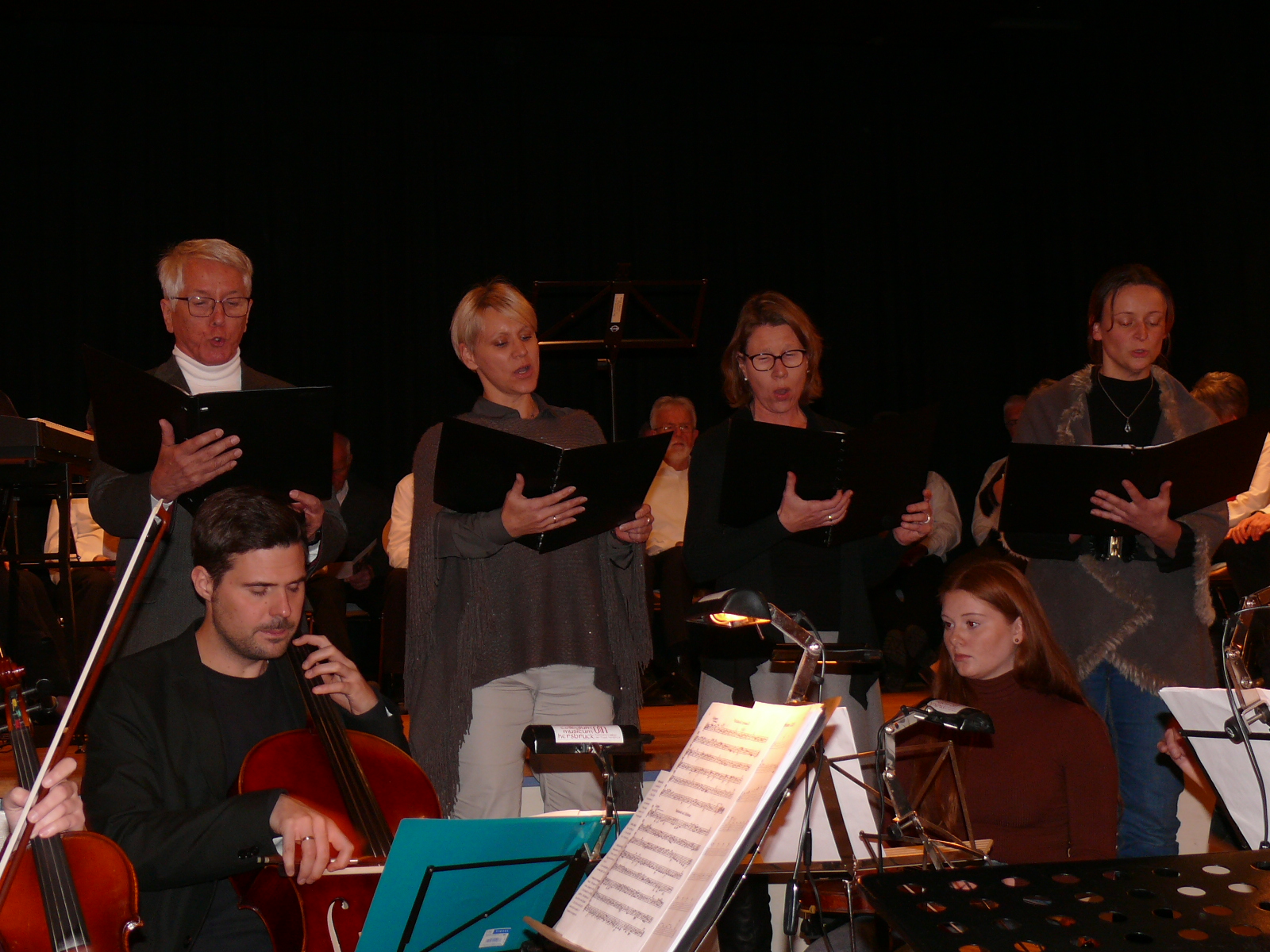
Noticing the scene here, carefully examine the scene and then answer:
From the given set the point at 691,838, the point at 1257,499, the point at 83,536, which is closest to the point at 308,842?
the point at 691,838

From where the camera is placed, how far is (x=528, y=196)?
6.47 metres

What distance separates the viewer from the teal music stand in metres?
1.29

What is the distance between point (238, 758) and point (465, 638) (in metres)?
0.57

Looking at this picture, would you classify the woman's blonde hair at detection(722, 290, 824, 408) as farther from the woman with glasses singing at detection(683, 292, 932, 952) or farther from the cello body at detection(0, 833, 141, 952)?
the cello body at detection(0, 833, 141, 952)

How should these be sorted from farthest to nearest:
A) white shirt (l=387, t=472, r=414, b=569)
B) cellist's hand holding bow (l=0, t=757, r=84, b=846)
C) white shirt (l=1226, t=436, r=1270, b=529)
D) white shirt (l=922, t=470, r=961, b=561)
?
1. white shirt (l=922, t=470, r=961, b=561)
2. white shirt (l=387, t=472, r=414, b=569)
3. white shirt (l=1226, t=436, r=1270, b=529)
4. cellist's hand holding bow (l=0, t=757, r=84, b=846)

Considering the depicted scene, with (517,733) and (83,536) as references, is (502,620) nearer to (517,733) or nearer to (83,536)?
(517,733)

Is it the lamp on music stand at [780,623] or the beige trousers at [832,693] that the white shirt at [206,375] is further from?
the lamp on music stand at [780,623]

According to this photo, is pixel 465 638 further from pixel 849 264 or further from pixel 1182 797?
pixel 849 264

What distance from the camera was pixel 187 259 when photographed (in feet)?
7.55

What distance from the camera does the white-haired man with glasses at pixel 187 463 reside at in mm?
1984

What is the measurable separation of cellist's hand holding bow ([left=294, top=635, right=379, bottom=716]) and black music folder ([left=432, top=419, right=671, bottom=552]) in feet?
1.36

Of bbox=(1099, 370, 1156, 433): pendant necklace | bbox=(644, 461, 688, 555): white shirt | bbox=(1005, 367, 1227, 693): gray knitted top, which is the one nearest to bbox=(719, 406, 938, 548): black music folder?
bbox=(1005, 367, 1227, 693): gray knitted top

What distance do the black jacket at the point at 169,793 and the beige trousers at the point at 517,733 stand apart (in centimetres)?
46

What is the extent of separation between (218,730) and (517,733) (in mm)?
672
